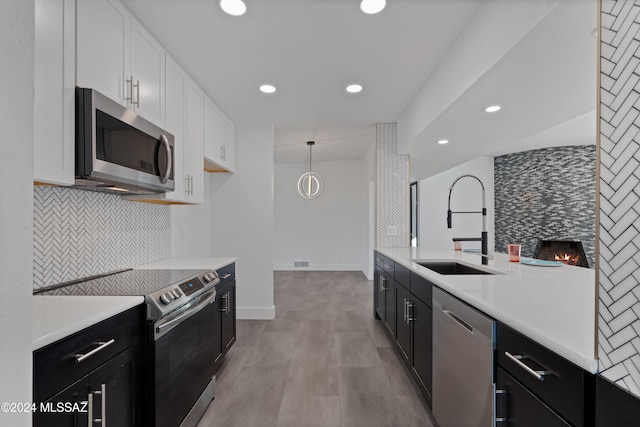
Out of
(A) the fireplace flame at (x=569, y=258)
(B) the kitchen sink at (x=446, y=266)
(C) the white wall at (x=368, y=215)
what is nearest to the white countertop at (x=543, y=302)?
(B) the kitchen sink at (x=446, y=266)

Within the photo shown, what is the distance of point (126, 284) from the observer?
155cm

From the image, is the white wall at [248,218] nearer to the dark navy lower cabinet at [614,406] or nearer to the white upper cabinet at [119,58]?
the white upper cabinet at [119,58]

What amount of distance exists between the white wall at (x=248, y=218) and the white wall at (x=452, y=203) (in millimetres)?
4721

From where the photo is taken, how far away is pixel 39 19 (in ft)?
3.58

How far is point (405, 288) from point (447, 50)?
1815 mm

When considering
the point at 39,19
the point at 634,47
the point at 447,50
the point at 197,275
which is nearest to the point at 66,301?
the point at 197,275

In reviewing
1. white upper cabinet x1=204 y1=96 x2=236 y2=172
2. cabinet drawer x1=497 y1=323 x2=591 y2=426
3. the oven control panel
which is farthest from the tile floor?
white upper cabinet x1=204 y1=96 x2=236 y2=172

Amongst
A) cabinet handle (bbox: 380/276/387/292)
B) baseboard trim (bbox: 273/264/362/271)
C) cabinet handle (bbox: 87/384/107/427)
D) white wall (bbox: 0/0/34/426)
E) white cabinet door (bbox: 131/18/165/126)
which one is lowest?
baseboard trim (bbox: 273/264/362/271)

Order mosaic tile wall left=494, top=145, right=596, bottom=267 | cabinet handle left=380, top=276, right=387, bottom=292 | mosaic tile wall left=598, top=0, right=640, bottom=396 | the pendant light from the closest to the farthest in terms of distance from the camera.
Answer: mosaic tile wall left=598, top=0, right=640, bottom=396
cabinet handle left=380, top=276, right=387, bottom=292
the pendant light
mosaic tile wall left=494, top=145, right=596, bottom=267

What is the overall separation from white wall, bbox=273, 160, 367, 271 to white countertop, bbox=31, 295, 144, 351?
5.64 m

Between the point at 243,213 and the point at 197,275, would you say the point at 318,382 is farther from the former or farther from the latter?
the point at 243,213

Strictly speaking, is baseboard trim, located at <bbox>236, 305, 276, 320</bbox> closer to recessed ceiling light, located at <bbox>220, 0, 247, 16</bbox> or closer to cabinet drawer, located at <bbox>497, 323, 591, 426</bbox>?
cabinet drawer, located at <bbox>497, 323, 591, 426</bbox>

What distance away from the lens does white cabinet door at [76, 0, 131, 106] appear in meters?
1.32

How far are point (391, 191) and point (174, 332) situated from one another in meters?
2.77
